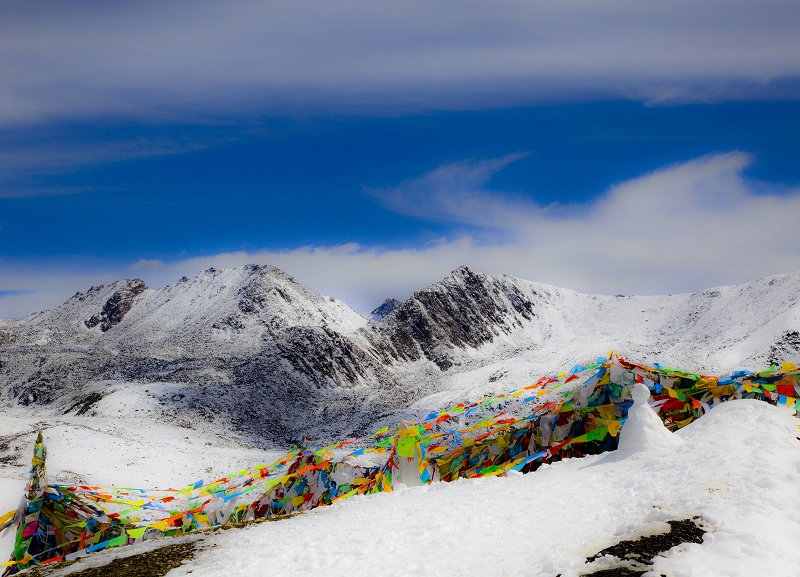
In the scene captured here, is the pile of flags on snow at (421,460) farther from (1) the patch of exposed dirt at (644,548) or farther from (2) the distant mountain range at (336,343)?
(2) the distant mountain range at (336,343)

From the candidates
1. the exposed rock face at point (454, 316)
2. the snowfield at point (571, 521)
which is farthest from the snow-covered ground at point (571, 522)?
the exposed rock face at point (454, 316)

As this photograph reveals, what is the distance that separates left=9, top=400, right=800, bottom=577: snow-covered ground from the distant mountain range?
32224mm

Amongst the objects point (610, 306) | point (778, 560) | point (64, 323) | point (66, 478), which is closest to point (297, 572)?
point (778, 560)

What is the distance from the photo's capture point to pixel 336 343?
65.6 meters

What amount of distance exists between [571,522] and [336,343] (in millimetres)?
61359

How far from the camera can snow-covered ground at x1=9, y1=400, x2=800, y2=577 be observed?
4.39 m

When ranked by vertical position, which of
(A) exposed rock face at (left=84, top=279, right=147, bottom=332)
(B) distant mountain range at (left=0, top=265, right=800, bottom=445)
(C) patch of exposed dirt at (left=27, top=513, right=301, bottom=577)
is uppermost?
(A) exposed rock face at (left=84, top=279, right=147, bottom=332)

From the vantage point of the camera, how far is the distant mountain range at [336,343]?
150 ft

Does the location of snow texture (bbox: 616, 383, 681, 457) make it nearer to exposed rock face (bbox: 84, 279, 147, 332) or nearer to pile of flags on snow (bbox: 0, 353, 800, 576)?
pile of flags on snow (bbox: 0, 353, 800, 576)

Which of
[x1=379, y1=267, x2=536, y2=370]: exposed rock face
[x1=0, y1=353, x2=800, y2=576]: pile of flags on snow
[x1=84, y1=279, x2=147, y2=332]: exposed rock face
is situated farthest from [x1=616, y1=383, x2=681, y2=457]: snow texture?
[x1=84, y1=279, x2=147, y2=332]: exposed rock face

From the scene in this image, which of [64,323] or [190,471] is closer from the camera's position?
[190,471]

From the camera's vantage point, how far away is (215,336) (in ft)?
269

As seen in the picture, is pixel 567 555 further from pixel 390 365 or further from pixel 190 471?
pixel 390 365

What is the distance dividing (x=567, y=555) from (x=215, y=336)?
279ft
